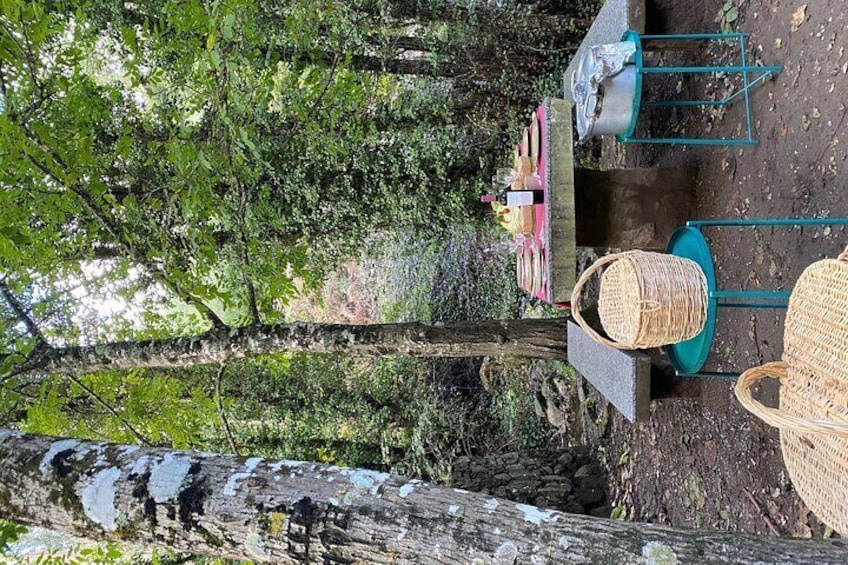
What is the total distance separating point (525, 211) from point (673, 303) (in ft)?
4.44

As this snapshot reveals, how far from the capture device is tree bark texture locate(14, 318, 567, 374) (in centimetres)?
428

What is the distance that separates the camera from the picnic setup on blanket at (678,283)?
67.4 inches

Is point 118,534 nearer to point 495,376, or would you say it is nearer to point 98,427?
point 98,427

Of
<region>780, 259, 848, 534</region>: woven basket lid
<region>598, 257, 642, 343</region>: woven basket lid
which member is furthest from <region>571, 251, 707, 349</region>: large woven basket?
<region>780, 259, 848, 534</region>: woven basket lid

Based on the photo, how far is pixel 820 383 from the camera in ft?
5.78

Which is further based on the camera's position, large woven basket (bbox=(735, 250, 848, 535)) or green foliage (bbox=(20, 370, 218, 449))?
green foliage (bbox=(20, 370, 218, 449))

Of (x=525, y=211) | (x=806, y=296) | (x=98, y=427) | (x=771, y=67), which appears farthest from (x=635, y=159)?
(x=98, y=427)

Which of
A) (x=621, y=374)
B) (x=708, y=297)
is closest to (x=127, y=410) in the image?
(x=621, y=374)

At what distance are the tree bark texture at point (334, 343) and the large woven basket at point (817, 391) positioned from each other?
2.51 metres

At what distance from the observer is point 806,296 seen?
73.7 inches

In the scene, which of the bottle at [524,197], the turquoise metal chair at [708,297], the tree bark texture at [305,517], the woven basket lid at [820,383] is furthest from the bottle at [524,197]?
the tree bark texture at [305,517]

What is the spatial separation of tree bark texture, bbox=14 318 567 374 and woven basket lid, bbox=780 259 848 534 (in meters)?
2.50

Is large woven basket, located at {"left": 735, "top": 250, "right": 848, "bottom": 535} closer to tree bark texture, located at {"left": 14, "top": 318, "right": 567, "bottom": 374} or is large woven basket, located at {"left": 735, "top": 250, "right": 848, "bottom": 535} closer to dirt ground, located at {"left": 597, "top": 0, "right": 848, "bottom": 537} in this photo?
dirt ground, located at {"left": 597, "top": 0, "right": 848, "bottom": 537}

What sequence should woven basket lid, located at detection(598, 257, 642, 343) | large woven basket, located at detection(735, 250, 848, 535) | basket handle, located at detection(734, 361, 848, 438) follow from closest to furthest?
basket handle, located at detection(734, 361, 848, 438) → large woven basket, located at detection(735, 250, 848, 535) → woven basket lid, located at detection(598, 257, 642, 343)
